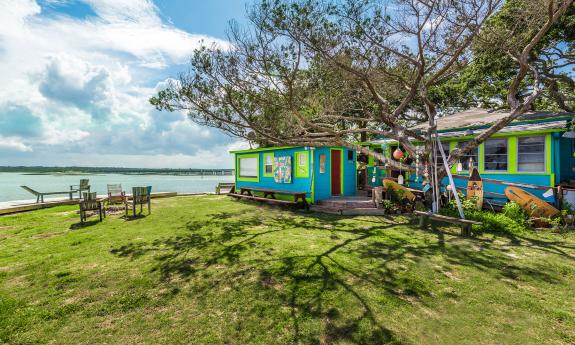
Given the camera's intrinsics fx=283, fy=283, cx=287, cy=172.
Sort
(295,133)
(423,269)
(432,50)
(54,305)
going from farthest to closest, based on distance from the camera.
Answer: (295,133)
(432,50)
(423,269)
(54,305)

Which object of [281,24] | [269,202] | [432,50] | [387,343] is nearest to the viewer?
[387,343]

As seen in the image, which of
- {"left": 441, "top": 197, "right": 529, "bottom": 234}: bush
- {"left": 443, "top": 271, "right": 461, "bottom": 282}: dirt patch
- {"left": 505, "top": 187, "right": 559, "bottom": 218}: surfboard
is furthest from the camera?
{"left": 505, "top": 187, "right": 559, "bottom": 218}: surfboard

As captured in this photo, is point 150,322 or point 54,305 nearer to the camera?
point 150,322

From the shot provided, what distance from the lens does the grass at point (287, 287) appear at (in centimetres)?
317

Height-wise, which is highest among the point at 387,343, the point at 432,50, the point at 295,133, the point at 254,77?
the point at 432,50

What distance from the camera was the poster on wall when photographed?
500 inches

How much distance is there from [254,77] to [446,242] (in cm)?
840

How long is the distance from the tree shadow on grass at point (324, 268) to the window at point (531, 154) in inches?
232

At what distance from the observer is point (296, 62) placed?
971 centimetres

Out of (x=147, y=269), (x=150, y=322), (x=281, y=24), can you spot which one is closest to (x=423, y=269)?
(x=150, y=322)

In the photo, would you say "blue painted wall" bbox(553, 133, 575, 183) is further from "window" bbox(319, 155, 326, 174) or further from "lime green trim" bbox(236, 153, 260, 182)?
"lime green trim" bbox(236, 153, 260, 182)

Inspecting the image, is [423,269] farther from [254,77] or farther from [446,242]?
[254,77]

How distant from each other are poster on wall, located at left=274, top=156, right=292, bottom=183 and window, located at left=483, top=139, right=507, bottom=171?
8.15 metres

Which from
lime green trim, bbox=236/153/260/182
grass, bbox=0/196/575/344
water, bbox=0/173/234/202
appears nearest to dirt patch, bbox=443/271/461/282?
grass, bbox=0/196/575/344
